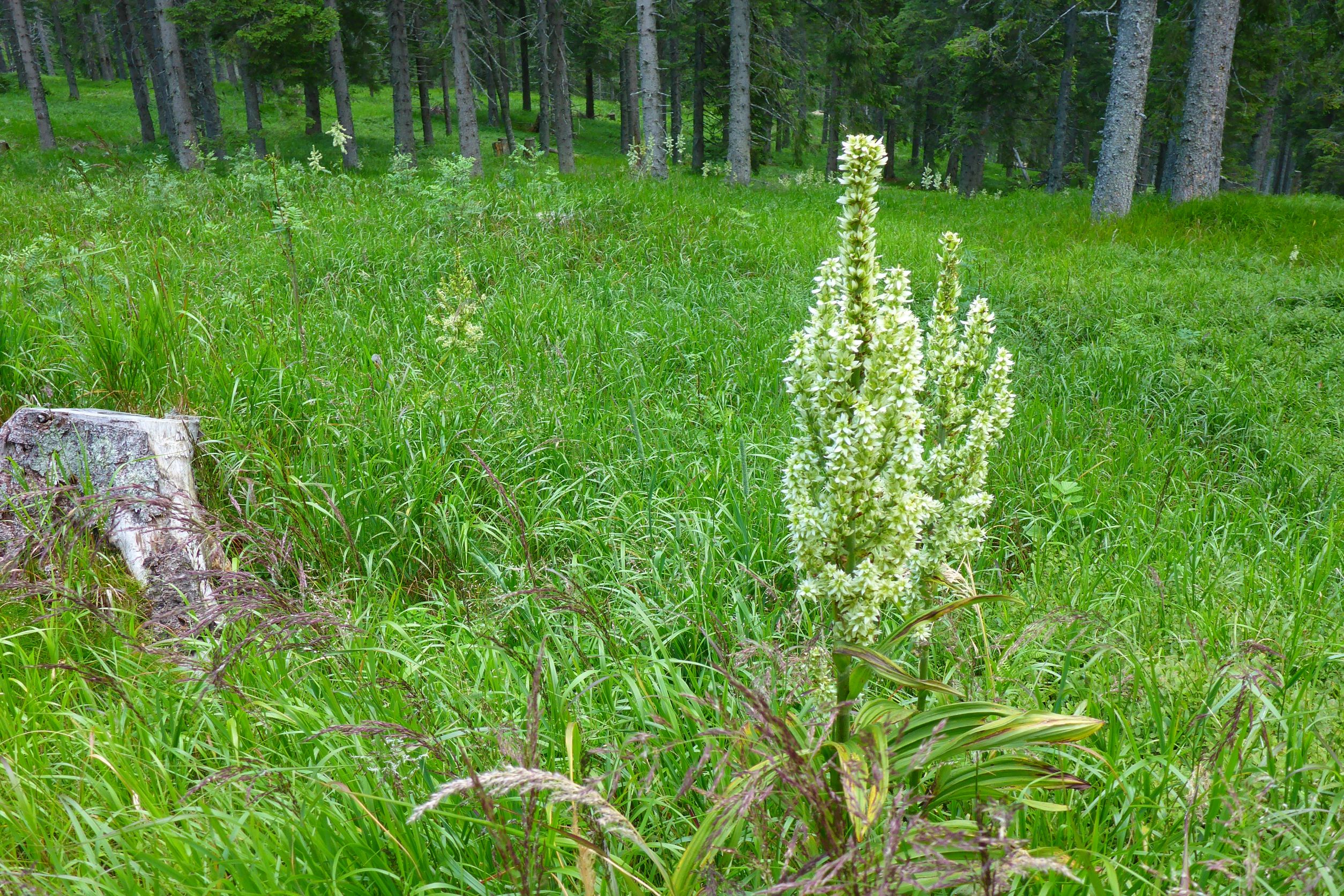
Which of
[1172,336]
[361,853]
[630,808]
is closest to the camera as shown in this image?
[361,853]

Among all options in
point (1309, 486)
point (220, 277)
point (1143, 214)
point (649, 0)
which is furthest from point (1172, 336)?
point (649, 0)

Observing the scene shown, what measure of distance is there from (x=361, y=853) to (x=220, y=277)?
19.3 feet

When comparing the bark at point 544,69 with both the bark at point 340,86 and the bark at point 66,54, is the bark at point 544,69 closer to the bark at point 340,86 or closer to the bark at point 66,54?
the bark at point 340,86

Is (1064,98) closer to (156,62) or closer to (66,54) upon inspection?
(156,62)

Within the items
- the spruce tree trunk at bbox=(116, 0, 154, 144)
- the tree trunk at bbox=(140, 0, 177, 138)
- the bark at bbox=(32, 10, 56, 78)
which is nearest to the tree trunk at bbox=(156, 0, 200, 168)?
the tree trunk at bbox=(140, 0, 177, 138)

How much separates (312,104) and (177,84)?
48.4 ft

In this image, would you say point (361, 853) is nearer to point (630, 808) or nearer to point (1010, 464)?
point (630, 808)

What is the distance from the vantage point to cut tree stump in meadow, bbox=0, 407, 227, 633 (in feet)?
11.1

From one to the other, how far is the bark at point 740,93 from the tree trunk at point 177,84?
11.9 meters

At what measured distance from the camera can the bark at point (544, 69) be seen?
23.7 metres

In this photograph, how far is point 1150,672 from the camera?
2529mm

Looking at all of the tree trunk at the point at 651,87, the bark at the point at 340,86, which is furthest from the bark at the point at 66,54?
the tree trunk at the point at 651,87

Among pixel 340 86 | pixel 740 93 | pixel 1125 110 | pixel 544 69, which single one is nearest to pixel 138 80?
pixel 340 86

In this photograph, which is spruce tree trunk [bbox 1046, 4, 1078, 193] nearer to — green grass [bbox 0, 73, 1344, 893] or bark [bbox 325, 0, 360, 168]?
green grass [bbox 0, 73, 1344, 893]
